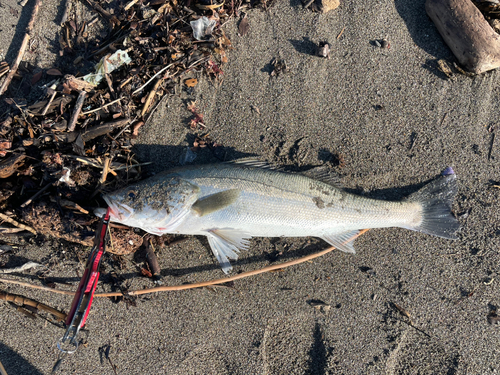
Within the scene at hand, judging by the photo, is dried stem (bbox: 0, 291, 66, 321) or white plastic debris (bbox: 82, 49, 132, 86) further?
dried stem (bbox: 0, 291, 66, 321)

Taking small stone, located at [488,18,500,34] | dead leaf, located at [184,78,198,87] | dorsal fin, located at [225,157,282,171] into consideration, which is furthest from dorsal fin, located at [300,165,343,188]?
small stone, located at [488,18,500,34]

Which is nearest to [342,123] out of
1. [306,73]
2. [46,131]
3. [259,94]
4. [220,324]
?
[306,73]

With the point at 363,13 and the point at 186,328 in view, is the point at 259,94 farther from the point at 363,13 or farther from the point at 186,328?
the point at 186,328

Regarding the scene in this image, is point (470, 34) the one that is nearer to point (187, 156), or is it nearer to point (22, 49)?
point (187, 156)

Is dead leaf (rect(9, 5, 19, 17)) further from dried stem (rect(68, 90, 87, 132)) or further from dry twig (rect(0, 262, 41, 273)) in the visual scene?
dry twig (rect(0, 262, 41, 273))

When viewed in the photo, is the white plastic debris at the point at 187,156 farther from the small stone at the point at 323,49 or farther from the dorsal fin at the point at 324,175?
the small stone at the point at 323,49
